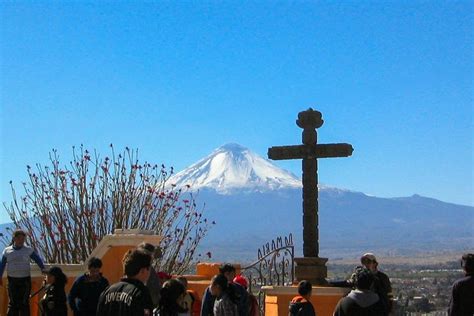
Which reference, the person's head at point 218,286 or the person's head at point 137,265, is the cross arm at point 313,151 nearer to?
the person's head at point 218,286

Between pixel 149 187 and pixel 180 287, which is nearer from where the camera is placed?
pixel 180 287

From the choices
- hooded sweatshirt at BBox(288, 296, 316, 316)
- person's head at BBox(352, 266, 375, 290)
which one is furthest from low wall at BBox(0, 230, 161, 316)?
person's head at BBox(352, 266, 375, 290)

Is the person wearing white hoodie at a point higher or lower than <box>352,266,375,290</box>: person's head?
lower

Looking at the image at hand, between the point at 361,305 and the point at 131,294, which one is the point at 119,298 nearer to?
the point at 131,294

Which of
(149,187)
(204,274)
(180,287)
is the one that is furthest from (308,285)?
(149,187)

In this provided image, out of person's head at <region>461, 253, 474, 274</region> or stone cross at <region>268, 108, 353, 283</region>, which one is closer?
person's head at <region>461, 253, 474, 274</region>

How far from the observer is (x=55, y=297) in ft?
33.7

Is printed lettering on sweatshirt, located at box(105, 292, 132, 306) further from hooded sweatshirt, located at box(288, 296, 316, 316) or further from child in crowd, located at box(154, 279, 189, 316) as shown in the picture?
hooded sweatshirt, located at box(288, 296, 316, 316)

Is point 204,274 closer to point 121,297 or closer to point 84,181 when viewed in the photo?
point 84,181

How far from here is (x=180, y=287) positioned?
756cm

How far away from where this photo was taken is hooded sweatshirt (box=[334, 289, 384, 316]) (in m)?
7.88

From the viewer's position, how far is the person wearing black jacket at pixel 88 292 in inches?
368

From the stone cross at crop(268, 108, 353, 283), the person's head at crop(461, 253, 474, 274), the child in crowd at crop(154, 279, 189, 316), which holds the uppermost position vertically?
the stone cross at crop(268, 108, 353, 283)

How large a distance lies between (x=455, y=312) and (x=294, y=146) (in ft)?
17.3
